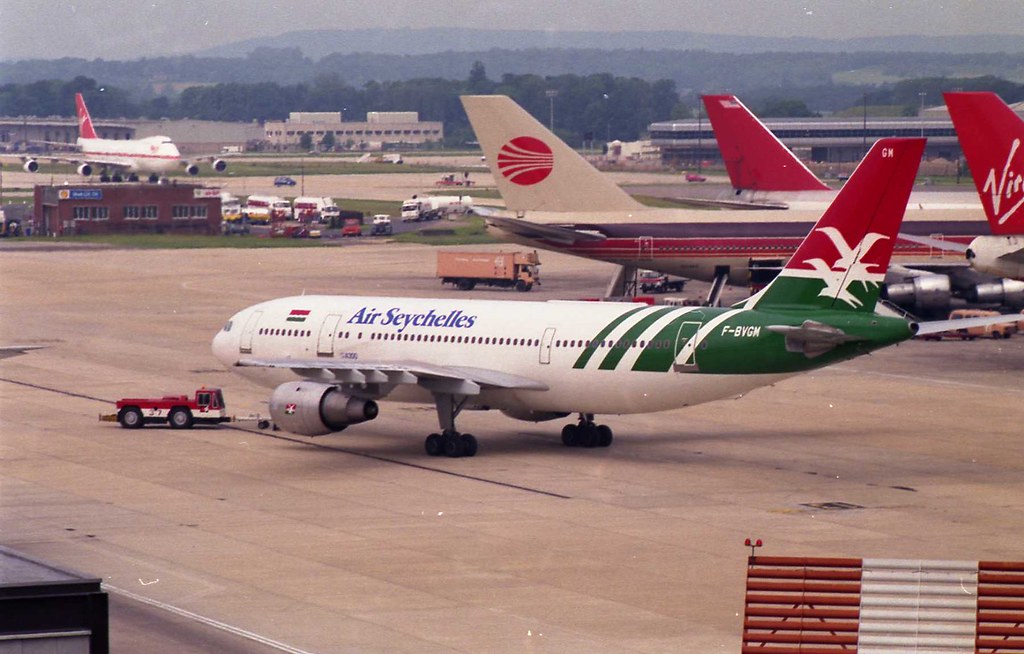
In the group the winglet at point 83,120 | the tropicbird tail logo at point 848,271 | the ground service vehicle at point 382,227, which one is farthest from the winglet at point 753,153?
the winglet at point 83,120

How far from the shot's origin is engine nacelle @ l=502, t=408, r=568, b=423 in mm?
46406

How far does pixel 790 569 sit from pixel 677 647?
3188 mm

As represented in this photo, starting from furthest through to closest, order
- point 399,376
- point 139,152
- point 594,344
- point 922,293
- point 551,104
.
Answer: point 139,152
point 551,104
point 922,293
point 399,376
point 594,344

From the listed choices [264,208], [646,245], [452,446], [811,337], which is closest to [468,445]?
[452,446]

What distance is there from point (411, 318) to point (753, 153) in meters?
53.5

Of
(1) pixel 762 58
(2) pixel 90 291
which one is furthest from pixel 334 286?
(1) pixel 762 58

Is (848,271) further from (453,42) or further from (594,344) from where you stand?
(453,42)

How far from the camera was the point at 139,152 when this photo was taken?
169 metres

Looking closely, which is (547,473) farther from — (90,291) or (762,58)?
(762,58)

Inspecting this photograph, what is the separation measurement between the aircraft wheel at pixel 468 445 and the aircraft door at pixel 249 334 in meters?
8.70

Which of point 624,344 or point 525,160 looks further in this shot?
point 525,160

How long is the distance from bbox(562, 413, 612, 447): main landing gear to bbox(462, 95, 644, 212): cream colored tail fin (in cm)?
3180

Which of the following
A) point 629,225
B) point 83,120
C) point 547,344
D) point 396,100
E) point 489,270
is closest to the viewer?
point 547,344

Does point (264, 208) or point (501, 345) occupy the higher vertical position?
point (264, 208)
